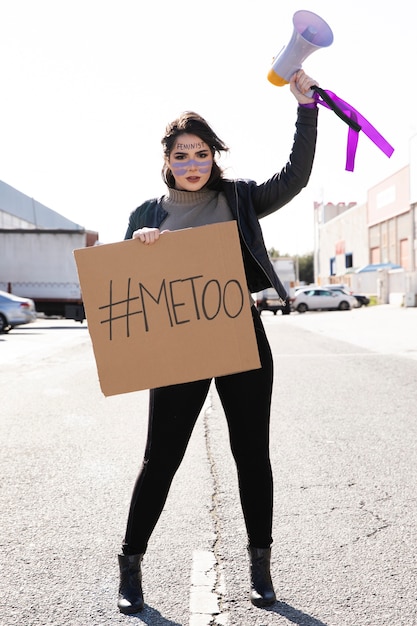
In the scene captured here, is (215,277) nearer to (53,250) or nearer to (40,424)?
(40,424)

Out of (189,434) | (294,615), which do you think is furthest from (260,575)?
(189,434)

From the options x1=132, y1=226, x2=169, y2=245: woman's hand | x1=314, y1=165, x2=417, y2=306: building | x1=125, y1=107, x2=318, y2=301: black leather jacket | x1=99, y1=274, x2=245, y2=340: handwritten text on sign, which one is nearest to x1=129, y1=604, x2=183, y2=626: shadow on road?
x1=99, y1=274, x2=245, y2=340: handwritten text on sign

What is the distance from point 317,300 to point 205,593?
41822mm

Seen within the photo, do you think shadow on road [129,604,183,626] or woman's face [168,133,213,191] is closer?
shadow on road [129,604,183,626]

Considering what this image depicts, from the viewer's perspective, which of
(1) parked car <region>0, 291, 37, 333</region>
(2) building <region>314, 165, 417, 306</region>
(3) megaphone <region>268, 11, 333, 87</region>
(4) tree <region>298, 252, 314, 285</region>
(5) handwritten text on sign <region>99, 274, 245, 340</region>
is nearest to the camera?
(3) megaphone <region>268, 11, 333, 87</region>

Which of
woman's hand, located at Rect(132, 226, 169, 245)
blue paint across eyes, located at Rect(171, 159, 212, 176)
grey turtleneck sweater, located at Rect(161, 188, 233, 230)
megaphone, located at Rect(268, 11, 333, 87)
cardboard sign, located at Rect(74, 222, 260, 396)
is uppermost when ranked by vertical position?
megaphone, located at Rect(268, 11, 333, 87)

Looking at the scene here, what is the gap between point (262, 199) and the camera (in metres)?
2.90

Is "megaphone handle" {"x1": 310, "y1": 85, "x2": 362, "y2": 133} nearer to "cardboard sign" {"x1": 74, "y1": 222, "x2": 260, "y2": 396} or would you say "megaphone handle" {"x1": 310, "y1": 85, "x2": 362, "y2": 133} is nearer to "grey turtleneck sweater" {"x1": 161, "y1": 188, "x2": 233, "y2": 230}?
"grey turtleneck sweater" {"x1": 161, "y1": 188, "x2": 233, "y2": 230}

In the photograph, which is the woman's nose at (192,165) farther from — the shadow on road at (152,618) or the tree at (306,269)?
the tree at (306,269)

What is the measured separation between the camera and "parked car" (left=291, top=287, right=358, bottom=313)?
145 ft

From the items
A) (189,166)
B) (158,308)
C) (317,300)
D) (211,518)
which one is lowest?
(317,300)

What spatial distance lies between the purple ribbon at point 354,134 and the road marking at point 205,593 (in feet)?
5.98

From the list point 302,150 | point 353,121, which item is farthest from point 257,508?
point 353,121

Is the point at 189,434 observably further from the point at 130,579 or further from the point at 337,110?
the point at 337,110
